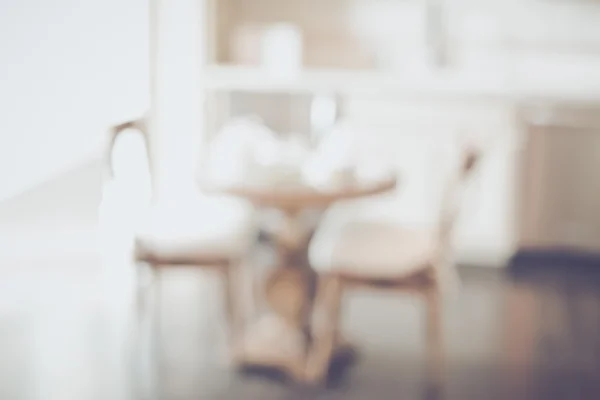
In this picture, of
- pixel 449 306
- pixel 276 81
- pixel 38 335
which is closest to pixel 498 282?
pixel 449 306

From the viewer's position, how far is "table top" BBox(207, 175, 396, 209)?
2.26 metres

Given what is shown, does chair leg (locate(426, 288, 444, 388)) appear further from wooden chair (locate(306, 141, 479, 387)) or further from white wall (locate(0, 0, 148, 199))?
white wall (locate(0, 0, 148, 199))

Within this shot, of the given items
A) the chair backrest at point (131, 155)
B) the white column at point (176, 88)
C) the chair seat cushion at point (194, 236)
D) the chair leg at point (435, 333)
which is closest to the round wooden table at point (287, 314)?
the chair seat cushion at point (194, 236)

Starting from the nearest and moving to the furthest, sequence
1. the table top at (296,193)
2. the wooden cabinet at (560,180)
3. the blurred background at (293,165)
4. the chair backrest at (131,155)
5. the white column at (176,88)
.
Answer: the blurred background at (293,165)
the table top at (296,193)
the chair backrest at (131,155)
the wooden cabinet at (560,180)
the white column at (176,88)

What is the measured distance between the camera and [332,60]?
4.06m

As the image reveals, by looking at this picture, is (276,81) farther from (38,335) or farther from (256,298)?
(38,335)

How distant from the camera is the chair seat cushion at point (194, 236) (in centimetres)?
257

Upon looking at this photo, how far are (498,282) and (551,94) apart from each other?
0.87 m

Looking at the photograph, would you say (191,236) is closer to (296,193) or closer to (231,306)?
(231,306)

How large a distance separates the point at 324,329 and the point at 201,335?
1.57ft

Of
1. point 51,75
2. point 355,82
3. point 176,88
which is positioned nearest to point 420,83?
→ point 355,82

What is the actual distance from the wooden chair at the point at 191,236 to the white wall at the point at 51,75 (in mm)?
828

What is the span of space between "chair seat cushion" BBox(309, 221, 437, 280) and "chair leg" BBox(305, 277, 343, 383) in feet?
0.21

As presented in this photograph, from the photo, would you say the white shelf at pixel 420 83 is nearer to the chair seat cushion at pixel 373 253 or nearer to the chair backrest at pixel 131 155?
the chair backrest at pixel 131 155
